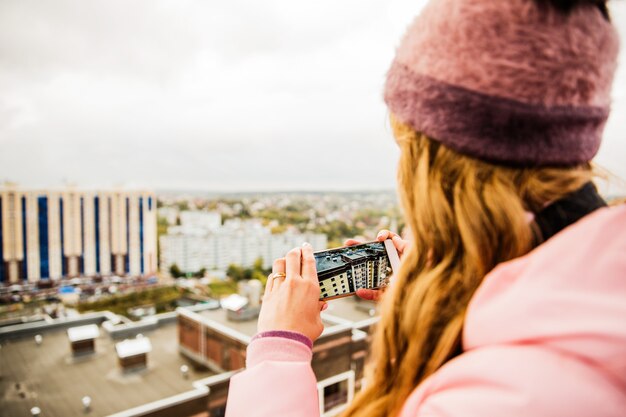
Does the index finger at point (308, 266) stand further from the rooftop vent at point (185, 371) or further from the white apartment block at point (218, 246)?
the white apartment block at point (218, 246)

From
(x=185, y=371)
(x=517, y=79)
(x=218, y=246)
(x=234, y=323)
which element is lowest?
(x=218, y=246)

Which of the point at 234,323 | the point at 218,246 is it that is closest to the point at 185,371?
the point at 234,323

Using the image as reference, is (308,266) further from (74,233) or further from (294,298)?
(74,233)

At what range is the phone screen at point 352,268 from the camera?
1.82 feet

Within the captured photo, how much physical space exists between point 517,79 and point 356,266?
34 cm

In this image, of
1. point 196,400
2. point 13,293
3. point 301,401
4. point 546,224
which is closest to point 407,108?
point 546,224

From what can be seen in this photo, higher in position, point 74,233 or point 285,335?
point 285,335

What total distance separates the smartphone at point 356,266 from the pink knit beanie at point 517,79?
264 millimetres

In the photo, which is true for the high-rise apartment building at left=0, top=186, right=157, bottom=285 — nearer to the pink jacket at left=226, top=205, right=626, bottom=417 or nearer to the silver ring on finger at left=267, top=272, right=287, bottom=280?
the silver ring on finger at left=267, top=272, right=287, bottom=280

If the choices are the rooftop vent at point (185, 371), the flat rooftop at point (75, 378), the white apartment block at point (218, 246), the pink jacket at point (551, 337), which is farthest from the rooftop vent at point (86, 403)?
the white apartment block at point (218, 246)

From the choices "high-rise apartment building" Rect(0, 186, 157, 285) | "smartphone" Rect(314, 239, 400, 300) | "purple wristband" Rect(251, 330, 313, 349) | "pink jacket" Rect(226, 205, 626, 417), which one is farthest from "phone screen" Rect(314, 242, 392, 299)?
"high-rise apartment building" Rect(0, 186, 157, 285)

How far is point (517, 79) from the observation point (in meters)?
0.33

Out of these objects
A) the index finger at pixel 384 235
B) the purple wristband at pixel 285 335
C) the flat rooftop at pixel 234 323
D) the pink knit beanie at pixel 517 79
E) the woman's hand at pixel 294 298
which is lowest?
the flat rooftop at pixel 234 323

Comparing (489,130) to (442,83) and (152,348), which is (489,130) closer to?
(442,83)
